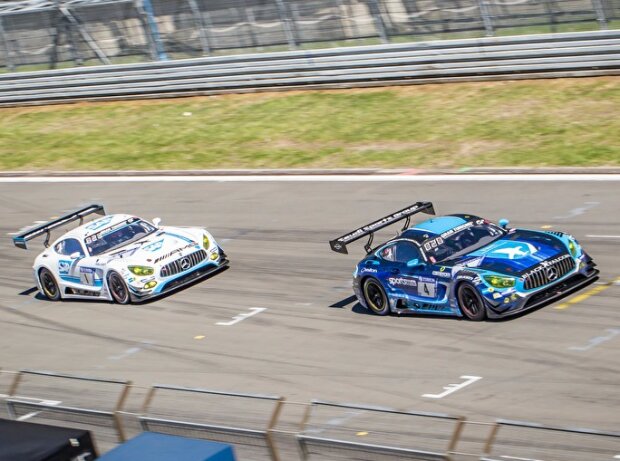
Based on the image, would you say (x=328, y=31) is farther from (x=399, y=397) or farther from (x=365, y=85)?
(x=399, y=397)

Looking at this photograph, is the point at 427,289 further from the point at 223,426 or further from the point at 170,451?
the point at 170,451

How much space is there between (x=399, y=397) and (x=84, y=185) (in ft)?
55.1

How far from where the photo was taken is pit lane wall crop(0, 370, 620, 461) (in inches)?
338

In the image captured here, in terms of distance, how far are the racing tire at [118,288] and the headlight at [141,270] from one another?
0.26 meters

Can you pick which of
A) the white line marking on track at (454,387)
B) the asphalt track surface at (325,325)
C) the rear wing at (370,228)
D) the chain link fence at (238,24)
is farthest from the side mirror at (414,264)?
the chain link fence at (238,24)

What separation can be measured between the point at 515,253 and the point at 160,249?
23.1 ft

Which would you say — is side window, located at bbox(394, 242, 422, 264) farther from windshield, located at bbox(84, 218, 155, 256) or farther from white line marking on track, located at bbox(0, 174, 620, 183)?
white line marking on track, located at bbox(0, 174, 620, 183)

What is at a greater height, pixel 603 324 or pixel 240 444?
pixel 240 444

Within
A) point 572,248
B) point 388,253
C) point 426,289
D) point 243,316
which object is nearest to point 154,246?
point 243,316

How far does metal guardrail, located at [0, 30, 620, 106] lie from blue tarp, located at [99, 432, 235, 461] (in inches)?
784

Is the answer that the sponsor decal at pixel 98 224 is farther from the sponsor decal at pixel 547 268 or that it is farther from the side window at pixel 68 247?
the sponsor decal at pixel 547 268

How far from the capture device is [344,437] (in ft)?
30.8

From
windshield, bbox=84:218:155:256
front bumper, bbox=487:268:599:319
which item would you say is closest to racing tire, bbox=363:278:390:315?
front bumper, bbox=487:268:599:319

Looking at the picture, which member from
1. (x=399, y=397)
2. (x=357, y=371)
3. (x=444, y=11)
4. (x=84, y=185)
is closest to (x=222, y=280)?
(x=357, y=371)
